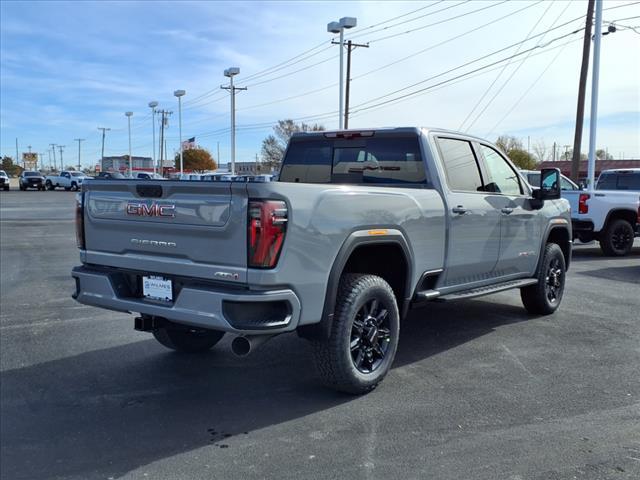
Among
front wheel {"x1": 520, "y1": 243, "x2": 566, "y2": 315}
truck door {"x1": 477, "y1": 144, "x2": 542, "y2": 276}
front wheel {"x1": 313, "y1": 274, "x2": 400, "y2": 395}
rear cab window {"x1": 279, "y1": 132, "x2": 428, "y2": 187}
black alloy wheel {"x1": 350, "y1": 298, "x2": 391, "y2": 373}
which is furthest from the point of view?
front wheel {"x1": 520, "y1": 243, "x2": 566, "y2": 315}

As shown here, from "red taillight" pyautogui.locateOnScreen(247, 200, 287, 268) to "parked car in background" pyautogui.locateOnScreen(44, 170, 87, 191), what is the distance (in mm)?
54403

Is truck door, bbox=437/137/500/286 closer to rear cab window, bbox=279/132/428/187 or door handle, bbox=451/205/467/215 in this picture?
door handle, bbox=451/205/467/215

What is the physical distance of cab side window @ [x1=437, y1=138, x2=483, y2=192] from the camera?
5.69 m

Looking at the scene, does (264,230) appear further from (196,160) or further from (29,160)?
(29,160)

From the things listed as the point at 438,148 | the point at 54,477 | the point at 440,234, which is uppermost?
the point at 438,148

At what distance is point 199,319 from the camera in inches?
155

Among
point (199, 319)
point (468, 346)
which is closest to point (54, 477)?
point (199, 319)

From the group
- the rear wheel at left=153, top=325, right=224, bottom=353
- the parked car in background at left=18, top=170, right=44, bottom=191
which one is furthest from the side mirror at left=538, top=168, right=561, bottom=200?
the parked car in background at left=18, top=170, right=44, bottom=191

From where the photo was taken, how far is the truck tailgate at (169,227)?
388 centimetres

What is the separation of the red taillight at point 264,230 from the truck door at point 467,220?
2093mm

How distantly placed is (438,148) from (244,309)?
2.72 m

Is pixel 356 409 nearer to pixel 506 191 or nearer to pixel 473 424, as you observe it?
pixel 473 424

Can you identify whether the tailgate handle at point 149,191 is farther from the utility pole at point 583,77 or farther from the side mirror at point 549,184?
the utility pole at point 583,77

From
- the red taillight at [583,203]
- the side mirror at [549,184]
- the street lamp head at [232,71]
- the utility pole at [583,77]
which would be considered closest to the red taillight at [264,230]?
the side mirror at [549,184]
